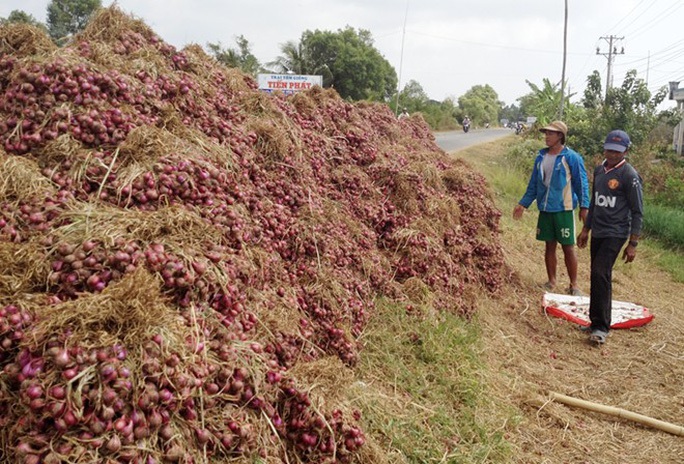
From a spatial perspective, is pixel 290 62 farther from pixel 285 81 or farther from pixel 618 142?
pixel 618 142

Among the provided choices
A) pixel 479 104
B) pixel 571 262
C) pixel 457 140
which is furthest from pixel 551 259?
pixel 479 104

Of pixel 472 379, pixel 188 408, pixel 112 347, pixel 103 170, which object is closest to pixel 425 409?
pixel 472 379

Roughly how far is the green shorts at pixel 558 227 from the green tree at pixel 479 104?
2406 inches

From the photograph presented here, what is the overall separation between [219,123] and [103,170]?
104 centimetres

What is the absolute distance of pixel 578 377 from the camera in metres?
4.17

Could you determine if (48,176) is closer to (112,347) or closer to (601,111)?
(112,347)

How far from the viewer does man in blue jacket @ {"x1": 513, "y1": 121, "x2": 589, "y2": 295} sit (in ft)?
18.5

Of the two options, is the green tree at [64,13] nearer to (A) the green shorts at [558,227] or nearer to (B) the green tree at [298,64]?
(B) the green tree at [298,64]

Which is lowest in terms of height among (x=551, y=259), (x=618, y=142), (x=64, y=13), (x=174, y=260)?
(x=551, y=259)

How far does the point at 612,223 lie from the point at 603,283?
0.53 m

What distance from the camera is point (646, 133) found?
19625 millimetres

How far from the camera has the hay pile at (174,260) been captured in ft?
5.85

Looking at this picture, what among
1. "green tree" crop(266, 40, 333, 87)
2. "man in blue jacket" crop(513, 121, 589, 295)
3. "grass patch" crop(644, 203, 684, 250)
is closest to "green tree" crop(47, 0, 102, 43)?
"green tree" crop(266, 40, 333, 87)

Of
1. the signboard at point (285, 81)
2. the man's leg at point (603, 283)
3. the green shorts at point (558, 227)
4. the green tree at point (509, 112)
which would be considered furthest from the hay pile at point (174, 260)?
the green tree at point (509, 112)
